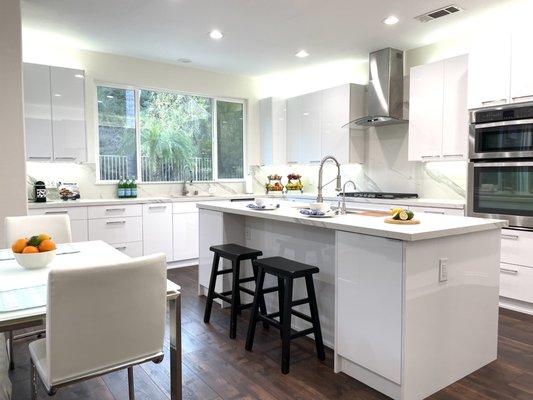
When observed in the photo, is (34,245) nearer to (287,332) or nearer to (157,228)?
(287,332)

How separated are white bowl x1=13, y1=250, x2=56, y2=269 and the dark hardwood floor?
78 centimetres

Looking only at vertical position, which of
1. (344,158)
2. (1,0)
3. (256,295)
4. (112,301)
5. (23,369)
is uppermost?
(1,0)

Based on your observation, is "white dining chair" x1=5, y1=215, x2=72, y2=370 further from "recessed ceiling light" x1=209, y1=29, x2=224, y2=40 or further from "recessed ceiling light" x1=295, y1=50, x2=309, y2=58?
"recessed ceiling light" x1=295, y1=50, x2=309, y2=58

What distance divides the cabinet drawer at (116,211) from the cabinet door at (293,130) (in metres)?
2.48

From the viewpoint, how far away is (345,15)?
12.5 ft

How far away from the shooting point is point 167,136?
5730 mm

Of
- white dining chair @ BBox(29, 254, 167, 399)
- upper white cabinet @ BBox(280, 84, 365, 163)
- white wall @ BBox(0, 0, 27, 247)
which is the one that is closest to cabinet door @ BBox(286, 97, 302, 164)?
upper white cabinet @ BBox(280, 84, 365, 163)

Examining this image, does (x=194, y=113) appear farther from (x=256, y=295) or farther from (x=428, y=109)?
(x=256, y=295)

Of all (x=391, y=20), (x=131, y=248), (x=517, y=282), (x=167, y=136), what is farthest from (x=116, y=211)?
(x=517, y=282)

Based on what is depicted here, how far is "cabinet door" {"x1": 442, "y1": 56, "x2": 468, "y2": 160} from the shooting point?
3979 mm

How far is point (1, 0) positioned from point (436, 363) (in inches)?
168

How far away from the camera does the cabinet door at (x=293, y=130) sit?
6035 mm

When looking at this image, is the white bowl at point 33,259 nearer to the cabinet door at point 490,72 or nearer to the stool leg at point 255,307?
the stool leg at point 255,307

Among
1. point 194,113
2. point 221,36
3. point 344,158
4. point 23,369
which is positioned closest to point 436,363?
point 23,369
